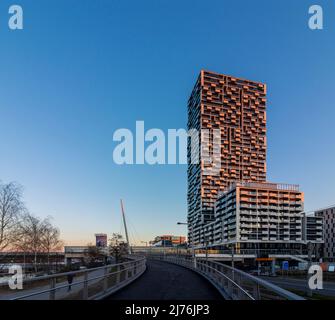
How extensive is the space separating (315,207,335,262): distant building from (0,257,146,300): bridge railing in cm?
11328

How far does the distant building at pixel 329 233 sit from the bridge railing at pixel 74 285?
372ft

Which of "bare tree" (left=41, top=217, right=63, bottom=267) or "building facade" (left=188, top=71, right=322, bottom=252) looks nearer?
"bare tree" (left=41, top=217, right=63, bottom=267)

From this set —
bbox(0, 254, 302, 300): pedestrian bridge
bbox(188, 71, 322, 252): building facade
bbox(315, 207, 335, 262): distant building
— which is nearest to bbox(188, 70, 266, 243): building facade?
bbox(188, 71, 322, 252): building facade

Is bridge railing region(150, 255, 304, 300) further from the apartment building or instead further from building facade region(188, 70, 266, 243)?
building facade region(188, 70, 266, 243)

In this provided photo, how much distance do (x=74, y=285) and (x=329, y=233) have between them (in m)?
125

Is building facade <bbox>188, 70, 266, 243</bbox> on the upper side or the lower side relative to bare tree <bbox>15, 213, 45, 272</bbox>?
upper

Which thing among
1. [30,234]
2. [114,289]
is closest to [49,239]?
[30,234]

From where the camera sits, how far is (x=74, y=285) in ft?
25.2

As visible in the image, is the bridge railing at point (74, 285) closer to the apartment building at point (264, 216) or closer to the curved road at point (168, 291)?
the curved road at point (168, 291)

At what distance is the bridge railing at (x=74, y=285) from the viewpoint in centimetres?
573

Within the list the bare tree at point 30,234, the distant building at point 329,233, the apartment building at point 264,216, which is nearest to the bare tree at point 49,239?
the bare tree at point 30,234

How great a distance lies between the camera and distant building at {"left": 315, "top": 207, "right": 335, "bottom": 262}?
113m

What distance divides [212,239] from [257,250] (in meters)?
29.0
